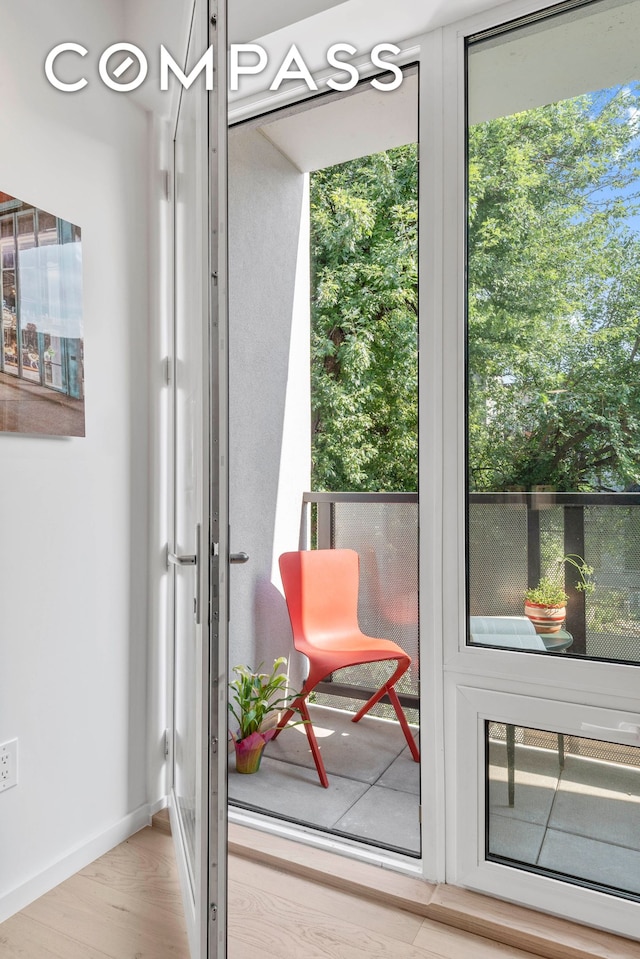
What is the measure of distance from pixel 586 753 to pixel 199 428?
120cm

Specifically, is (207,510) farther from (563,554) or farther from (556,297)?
(556,297)

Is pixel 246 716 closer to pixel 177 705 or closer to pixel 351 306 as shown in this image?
pixel 177 705

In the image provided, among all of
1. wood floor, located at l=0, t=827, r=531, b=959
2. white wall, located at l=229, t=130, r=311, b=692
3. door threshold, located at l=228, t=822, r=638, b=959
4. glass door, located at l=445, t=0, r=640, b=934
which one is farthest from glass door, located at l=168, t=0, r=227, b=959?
white wall, located at l=229, t=130, r=311, b=692

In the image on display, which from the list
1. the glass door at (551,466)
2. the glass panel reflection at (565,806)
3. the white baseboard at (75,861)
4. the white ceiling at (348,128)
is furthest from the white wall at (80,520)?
the glass panel reflection at (565,806)

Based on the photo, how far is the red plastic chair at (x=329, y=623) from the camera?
233 centimetres

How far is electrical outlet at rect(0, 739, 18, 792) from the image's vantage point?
5.13ft

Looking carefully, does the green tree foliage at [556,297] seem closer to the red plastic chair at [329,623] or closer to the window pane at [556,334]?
the window pane at [556,334]

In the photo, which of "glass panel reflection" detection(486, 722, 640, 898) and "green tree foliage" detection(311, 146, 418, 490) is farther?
"green tree foliage" detection(311, 146, 418, 490)

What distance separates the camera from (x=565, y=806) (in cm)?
154

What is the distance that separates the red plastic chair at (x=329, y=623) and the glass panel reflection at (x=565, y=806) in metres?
0.79

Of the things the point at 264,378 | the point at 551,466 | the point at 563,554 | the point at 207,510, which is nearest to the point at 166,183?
the point at 264,378

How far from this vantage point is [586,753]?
1.51 m

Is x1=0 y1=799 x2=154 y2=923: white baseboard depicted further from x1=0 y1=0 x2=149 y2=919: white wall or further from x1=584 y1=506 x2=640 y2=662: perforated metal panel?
x1=584 y1=506 x2=640 y2=662: perforated metal panel

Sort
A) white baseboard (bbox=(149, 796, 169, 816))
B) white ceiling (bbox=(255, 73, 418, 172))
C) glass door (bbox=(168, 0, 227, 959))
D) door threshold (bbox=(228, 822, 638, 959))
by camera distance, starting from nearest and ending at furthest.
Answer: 1. glass door (bbox=(168, 0, 227, 959))
2. door threshold (bbox=(228, 822, 638, 959))
3. white baseboard (bbox=(149, 796, 169, 816))
4. white ceiling (bbox=(255, 73, 418, 172))
